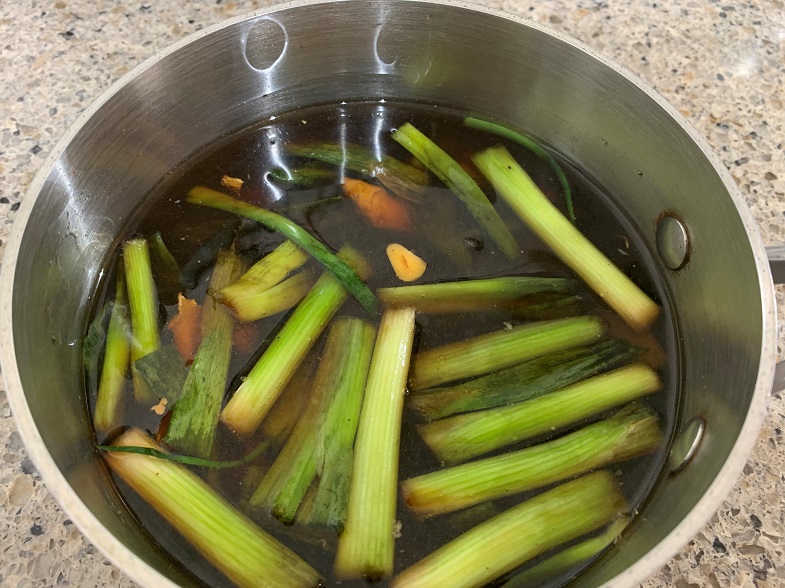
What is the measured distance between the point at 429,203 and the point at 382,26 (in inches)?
13.5

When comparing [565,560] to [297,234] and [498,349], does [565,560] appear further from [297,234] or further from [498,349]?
[297,234]

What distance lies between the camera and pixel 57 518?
1.00m

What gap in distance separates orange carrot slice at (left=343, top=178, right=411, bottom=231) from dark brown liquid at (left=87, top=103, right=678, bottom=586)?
0.02 m

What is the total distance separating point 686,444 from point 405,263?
54cm

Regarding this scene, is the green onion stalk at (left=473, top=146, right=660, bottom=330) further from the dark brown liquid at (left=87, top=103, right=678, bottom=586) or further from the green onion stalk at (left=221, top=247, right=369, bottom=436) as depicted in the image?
the green onion stalk at (left=221, top=247, right=369, bottom=436)

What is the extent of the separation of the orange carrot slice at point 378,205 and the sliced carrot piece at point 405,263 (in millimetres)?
61

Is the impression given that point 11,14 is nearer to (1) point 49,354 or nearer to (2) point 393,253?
(1) point 49,354

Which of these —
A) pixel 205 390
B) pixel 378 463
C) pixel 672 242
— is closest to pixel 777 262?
pixel 672 242

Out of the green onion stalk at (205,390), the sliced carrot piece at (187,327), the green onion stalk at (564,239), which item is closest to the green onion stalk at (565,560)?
the green onion stalk at (564,239)

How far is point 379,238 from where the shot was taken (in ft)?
3.95

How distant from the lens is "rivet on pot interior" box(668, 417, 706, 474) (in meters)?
0.97

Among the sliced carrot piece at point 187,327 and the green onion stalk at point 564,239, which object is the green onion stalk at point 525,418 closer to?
the green onion stalk at point 564,239

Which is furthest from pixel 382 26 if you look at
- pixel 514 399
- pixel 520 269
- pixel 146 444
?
pixel 146 444

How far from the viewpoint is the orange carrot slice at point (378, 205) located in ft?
4.03
